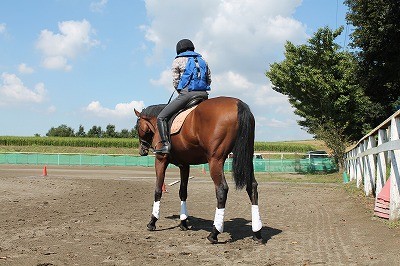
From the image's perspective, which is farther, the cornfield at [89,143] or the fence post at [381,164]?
the cornfield at [89,143]

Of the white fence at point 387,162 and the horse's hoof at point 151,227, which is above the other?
the white fence at point 387,162

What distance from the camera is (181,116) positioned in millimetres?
7109

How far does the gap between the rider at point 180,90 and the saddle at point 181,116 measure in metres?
0.05

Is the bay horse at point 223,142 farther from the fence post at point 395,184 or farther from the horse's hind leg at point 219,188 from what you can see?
the fence post at point 395,184

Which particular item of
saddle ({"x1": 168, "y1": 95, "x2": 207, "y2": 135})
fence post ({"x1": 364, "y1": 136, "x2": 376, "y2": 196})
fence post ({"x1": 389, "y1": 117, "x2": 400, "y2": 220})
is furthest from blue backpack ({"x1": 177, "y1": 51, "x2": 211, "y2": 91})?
fence post ({"x1": 364, "y1": 136, "x2": 376, "y2": 196})

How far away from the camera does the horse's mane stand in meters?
7.99

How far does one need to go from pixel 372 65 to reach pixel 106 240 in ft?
77.2

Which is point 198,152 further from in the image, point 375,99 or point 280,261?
point 375,99

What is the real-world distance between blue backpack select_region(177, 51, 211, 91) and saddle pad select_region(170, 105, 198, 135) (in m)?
0.39

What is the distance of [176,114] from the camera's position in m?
7.27

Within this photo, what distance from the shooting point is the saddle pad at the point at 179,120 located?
703 centimetres

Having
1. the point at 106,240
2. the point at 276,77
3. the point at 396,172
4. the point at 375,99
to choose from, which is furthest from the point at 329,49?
the point at 106,240

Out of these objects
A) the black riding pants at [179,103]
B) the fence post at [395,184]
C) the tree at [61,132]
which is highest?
the tree at [61,132]

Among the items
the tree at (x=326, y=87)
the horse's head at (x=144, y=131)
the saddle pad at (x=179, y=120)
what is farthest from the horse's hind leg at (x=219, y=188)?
the tree at (x=326, y=87)
